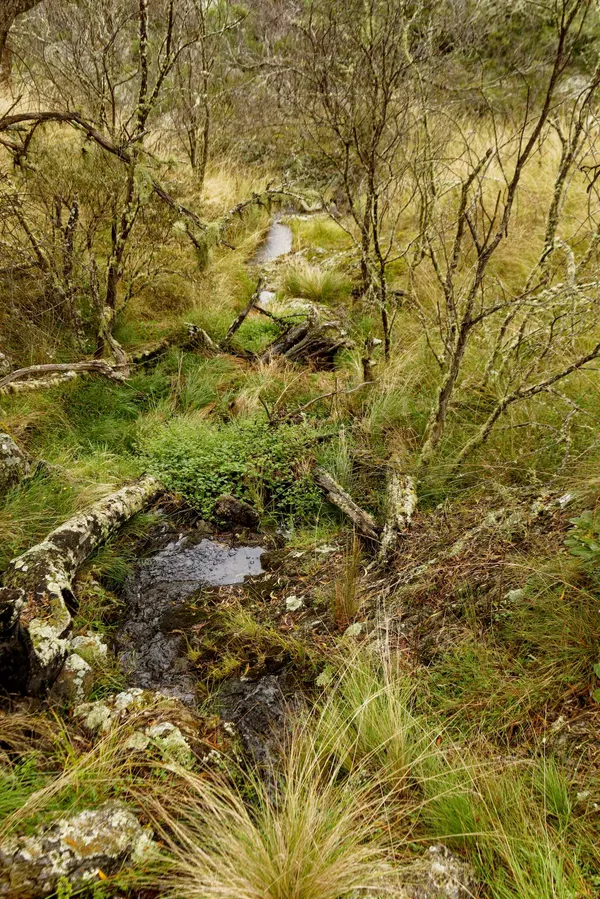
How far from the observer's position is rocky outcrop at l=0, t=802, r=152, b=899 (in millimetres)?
1420

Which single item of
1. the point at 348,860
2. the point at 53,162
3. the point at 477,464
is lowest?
the point at 348,860

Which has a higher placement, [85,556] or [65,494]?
[65,494]

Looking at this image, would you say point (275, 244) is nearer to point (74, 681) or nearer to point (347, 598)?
point (347, 598)

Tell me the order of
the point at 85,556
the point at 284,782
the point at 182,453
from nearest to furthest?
the point at 284,782 → the point at 85,556 → the point at 182,453

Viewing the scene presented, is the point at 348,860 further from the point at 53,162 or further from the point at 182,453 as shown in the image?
the point at 53,162

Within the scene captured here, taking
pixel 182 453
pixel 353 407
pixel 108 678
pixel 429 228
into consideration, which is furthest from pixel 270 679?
pixel 429 228

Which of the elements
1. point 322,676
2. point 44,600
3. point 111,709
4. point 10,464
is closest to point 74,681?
point 111,709

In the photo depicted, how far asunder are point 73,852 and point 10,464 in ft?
8.66

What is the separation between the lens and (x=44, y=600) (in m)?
2.58

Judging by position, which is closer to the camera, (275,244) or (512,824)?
(512,824)

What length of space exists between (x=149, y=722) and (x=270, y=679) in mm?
657

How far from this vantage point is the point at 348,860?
1.42 m

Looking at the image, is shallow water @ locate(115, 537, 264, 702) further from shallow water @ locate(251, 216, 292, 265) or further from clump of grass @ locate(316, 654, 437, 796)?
shallow water @ locate(251, 216, 292, 265)

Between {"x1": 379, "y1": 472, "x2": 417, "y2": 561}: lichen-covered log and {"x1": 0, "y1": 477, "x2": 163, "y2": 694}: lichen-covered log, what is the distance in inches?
74.5
